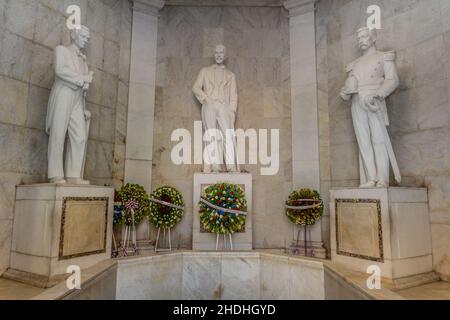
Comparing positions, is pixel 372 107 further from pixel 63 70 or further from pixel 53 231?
pixel 53 231

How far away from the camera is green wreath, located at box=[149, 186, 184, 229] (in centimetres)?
539

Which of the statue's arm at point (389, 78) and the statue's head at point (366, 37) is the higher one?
the statue's head at point (366, 37)

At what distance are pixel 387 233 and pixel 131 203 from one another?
375 cm

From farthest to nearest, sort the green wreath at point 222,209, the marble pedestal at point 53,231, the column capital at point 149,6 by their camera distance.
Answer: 1. the column capital at point 149,6
2. the green wreath at point 222,209
3. the marble pedestal at point 53,231

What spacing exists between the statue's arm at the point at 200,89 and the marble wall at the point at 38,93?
Answer: 58.4 inches

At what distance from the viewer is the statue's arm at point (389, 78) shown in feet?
13.8

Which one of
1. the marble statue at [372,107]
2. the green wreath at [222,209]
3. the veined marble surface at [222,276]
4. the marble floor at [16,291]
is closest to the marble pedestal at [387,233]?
the marble statue at [372,107]

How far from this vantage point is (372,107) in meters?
4.25

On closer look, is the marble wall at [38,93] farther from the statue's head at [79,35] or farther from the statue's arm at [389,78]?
the statue's arm at [389,78]

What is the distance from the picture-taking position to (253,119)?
6418mm

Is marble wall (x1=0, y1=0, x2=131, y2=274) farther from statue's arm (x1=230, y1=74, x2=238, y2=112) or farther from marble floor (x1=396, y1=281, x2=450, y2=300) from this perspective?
marble floor (x1=396, y1=281, x2=450, y2=300)

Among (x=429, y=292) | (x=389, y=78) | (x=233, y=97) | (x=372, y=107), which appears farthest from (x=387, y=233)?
(x=233, y=97)

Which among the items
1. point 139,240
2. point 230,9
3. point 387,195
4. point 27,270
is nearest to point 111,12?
point 230,9

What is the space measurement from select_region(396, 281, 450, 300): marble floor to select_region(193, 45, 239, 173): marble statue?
3.20m
